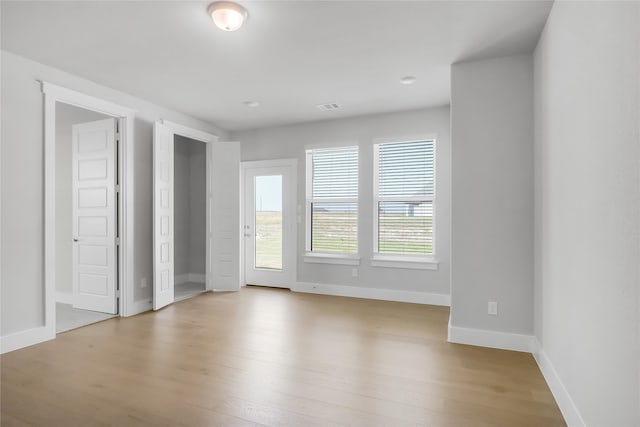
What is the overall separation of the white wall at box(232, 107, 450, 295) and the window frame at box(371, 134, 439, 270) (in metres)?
0.06

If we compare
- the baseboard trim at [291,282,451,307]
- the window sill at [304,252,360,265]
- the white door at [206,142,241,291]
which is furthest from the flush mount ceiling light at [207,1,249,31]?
the baseboard trim at [291,282,451,307]

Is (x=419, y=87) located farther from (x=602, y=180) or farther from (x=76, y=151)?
(x=76, y=151)

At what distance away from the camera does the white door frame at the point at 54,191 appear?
11.6 ft

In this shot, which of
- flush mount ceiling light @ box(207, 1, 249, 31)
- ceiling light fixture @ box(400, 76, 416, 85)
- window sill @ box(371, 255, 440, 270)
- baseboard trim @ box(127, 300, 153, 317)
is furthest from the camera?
window sill @ box(371, 255, 440, 270)

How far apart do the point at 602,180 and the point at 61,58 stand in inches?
175

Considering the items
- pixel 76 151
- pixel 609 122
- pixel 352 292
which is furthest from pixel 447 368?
pixel 76 151

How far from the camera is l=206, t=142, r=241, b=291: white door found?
5.89m

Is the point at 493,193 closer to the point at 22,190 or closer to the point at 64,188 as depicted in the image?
the point at 22,190

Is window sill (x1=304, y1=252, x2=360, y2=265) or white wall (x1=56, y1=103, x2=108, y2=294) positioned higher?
white wall (x1=56, y1=103, x2=108, y2=294)

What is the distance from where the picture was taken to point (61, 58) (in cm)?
338

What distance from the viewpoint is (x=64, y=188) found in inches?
199

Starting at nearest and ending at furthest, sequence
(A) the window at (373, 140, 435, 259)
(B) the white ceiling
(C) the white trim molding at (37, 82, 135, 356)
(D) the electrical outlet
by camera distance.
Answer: (B) the white ceiling → (D) the electrical outlet → (C) the white trim molding at (37, 82, 135, 356) → (A) the window at (373, 140, 435, 259)

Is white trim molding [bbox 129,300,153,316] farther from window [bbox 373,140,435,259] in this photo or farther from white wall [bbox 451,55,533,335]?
white wall [bbox 451,55,533,335]

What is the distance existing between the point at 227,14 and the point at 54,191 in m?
2.67
